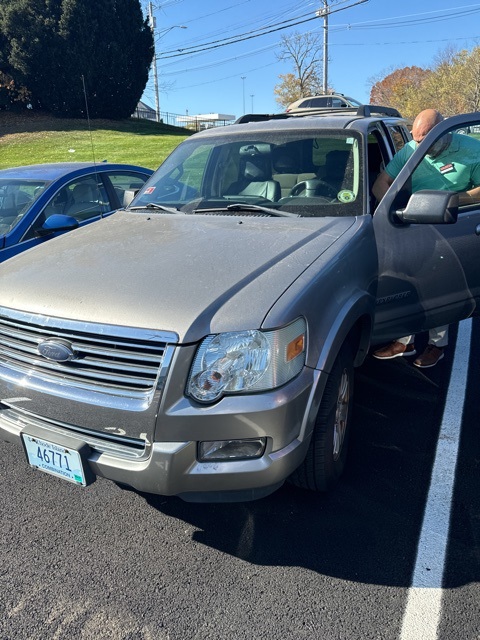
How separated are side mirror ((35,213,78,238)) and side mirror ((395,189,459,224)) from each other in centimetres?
303

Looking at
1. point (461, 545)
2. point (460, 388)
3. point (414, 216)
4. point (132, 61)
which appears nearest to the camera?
point (461, 545)

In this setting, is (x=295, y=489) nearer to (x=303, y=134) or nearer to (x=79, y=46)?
(x=303, y=134)

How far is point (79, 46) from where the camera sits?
2916cm

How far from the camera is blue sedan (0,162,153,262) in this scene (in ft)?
15.6

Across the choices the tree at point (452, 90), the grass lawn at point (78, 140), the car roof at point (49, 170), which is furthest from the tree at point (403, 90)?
the car roof at point (49, 170)

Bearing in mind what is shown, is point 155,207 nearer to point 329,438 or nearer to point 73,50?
point 329,438

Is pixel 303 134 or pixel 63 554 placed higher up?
pixel 303 134

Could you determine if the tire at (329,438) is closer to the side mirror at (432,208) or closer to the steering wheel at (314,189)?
the side mirror at (432,208)

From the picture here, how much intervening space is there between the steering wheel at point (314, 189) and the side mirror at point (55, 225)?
2.26 metres

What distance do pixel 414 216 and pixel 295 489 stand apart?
169 cm

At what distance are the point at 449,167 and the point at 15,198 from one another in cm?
395

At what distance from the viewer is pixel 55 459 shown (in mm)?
2348

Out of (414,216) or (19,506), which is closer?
(19,506)

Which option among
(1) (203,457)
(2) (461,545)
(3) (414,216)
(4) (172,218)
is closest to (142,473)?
(1) (203,457)
